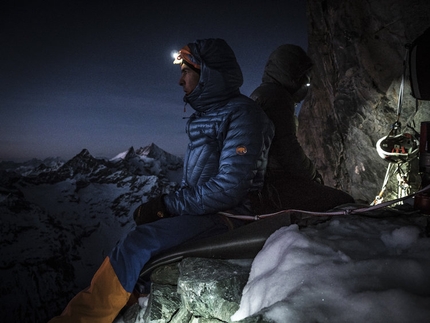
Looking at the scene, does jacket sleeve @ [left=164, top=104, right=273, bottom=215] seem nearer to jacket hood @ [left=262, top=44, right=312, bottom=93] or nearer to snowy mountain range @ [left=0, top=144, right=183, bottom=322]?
jacket hood @ [left=262, top=44, right=312, bottom=93]

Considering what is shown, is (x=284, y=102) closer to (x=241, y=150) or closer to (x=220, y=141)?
(x=220, y=141)

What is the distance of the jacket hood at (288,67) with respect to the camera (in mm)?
4277

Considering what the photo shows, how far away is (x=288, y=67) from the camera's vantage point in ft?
14.0

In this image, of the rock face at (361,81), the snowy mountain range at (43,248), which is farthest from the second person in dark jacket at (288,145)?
the snowy mountain range at (43,248)

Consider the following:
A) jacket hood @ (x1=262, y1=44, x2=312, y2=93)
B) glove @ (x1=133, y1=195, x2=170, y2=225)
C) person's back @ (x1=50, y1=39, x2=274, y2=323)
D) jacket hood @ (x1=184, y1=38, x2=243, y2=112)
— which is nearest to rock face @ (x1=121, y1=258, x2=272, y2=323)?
person's back @ (x1=50, y1=39, x2=274, y2=323)

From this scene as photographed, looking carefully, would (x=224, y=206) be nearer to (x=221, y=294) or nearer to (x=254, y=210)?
(x=254, y=210)

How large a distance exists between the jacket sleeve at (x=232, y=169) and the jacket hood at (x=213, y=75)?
0.37 m

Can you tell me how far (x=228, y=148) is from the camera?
2.81m

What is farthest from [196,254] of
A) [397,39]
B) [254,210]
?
[397,39]

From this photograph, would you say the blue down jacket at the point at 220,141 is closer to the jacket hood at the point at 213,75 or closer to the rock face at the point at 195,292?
the jacket hood at the point at 213,75

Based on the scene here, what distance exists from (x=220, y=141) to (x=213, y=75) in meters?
0.80

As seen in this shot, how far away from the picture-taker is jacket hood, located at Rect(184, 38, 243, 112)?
3072mm

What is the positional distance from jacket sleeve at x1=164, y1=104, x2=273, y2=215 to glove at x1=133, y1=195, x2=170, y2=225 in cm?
8

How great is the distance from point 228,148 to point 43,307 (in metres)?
163
